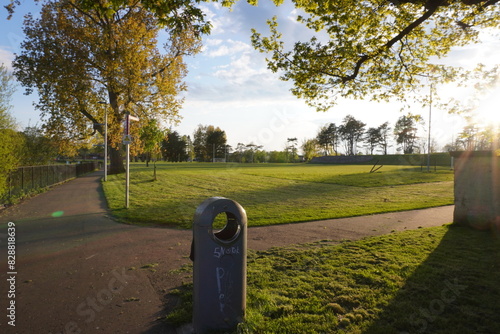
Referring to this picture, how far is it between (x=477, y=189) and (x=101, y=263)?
861cm

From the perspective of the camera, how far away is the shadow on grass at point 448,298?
313 cm

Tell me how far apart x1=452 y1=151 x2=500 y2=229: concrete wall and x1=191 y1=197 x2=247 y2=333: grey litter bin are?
720cm

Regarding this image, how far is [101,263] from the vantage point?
5145 millimetres

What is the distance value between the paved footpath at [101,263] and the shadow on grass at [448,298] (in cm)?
218

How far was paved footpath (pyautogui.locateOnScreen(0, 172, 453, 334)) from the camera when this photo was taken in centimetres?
336

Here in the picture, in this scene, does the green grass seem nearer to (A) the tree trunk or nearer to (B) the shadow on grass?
(B) the shadow on grass

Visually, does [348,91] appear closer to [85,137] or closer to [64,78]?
[64,78]

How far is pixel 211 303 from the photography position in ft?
9.84

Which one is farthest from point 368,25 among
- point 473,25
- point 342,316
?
point 342,316

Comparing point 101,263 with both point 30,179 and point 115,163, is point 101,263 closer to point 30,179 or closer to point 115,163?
point 30,179

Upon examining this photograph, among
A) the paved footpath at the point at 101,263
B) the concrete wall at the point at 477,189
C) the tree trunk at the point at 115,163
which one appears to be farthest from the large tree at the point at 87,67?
the concrete wall at the point at 477,189

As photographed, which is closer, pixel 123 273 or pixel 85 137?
pixel 123 273

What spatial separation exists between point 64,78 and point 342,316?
83.1 ft

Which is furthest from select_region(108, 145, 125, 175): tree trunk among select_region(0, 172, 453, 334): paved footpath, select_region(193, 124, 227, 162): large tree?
select_region(193, 124, 227, 162): large tree
